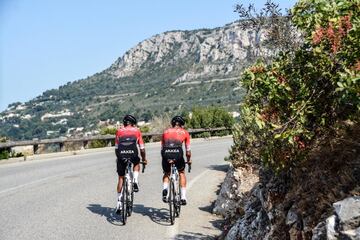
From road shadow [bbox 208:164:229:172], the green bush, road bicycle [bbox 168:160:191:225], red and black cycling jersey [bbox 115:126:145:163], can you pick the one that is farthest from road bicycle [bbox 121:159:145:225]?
the green bush

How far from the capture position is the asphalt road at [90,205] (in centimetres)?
898

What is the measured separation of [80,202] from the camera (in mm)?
11891

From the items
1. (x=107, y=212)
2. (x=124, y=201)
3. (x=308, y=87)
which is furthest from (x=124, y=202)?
(x=308, y=87)

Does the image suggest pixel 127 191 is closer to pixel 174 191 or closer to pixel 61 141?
pixel 174 191

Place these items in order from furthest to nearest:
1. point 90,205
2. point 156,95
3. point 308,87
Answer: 1. point 156,95
2. point 90,205
3. point 308,87

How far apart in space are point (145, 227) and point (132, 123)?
216 cm

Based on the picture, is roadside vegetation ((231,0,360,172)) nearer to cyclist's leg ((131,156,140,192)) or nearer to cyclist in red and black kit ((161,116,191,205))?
cyclist in red and black kit ((161,116,191,205))

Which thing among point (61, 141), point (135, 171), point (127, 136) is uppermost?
point (127, 136)

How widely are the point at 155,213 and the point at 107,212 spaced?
3.46ft

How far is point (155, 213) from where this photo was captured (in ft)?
35.3

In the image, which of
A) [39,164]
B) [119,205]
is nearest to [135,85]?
[39,164]

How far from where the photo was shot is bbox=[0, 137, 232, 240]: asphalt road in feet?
29.5

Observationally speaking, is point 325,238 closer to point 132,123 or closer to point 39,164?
point 132,123

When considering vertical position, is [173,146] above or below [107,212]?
above
